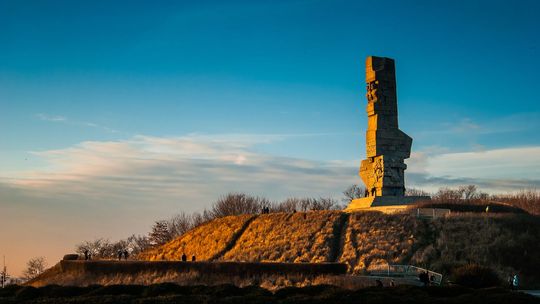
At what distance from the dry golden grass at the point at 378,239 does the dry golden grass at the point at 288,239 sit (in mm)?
1345

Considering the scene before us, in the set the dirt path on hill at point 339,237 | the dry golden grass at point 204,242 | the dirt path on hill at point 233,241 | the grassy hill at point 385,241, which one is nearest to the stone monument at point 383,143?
the dirt path on hill at point 339,237

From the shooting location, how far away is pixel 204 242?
48.4m

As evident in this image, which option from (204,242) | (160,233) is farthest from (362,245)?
(160,233)

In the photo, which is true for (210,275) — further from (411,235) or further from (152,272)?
(411,235)

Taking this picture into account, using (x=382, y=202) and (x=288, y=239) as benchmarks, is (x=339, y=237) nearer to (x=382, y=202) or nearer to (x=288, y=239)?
(x=288, y=239)

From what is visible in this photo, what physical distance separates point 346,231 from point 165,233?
42217 mm

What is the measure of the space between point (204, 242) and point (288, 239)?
27.2ft

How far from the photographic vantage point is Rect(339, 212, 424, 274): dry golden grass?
36844mm

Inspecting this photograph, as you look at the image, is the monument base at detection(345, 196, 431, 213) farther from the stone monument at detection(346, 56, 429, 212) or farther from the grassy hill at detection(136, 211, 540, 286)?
the grassy hill at detection(136, 211, 540, 286)

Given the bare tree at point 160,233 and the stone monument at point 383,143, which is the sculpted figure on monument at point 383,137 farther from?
the bare tree at point 160,233

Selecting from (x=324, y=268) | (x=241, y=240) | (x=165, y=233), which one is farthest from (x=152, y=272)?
(x=165, y=233)

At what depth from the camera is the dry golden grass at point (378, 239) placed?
3684cm

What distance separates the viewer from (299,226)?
44625 mm

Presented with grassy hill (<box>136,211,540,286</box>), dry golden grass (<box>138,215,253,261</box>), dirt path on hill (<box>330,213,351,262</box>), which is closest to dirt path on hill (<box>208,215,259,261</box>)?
grassy hill (<box>136,211,540,286</box>)
